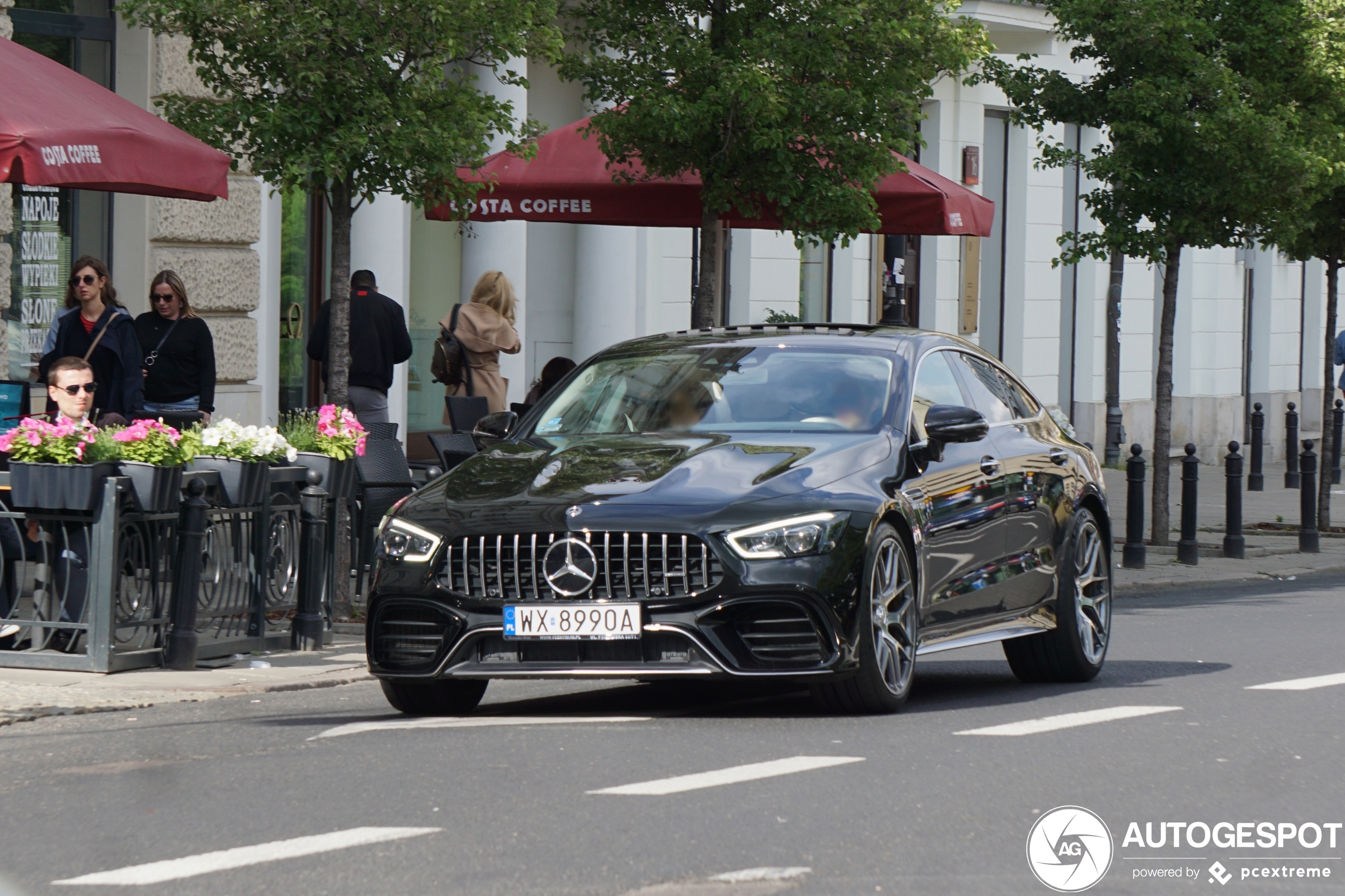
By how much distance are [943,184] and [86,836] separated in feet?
A: 34.2

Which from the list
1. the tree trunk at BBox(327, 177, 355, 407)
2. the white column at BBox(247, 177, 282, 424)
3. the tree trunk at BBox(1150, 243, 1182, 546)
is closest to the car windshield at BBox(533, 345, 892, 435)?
the tree trunk at BBox(327, 177, 355, 407)

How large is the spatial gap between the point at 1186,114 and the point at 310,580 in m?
9.43

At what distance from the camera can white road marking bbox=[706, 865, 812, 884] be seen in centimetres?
549

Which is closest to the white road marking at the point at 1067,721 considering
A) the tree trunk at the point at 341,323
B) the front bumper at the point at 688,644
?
the front bumper at the point at 688,644

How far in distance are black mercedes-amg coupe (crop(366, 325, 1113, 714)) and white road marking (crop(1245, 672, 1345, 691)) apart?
756 millimetres

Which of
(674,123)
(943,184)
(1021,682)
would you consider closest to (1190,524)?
(943,184)

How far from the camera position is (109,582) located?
937 cm

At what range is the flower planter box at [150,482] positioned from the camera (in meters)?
9.58

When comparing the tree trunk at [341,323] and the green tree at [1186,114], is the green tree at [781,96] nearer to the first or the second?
the green tree at [1186,114]

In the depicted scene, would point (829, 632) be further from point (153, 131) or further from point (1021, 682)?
point (153, 131)

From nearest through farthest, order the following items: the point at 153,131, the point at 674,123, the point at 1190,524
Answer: the point at 153,131, the point at 674,123, the point at 1190,524

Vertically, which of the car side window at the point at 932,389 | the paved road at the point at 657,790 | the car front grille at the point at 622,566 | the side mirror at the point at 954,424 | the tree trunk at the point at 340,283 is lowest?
the paved road at the point at 657,790

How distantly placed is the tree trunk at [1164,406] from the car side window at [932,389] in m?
9.04

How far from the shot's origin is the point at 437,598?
809cm
